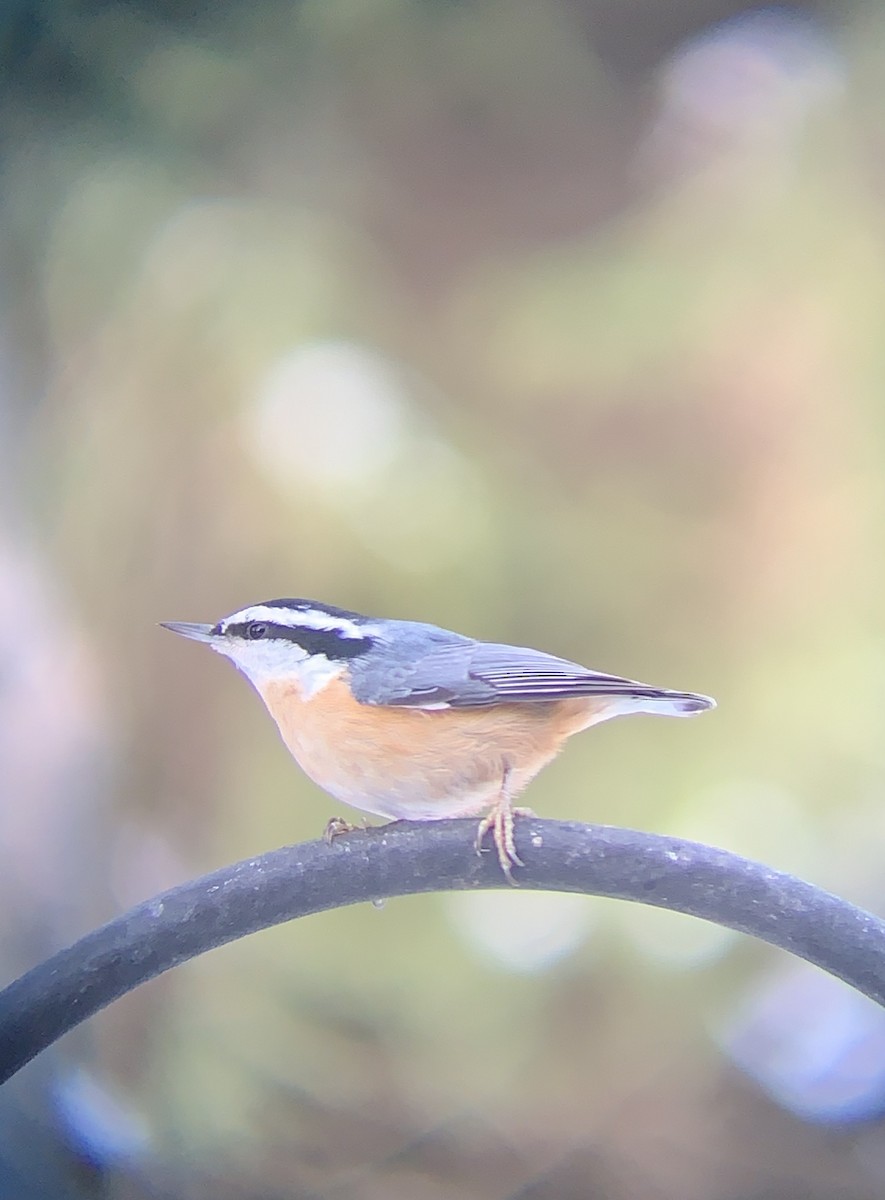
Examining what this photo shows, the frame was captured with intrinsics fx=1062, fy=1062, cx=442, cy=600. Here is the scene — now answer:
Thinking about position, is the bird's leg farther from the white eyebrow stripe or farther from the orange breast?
the white eyebrow stripe

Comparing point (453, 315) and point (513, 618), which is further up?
point (453, 315)

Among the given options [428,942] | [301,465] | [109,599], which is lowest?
[428,942]

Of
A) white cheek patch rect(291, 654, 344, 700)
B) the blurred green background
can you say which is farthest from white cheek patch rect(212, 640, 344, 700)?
the blurred green background

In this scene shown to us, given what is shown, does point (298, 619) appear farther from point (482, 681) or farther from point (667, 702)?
point (667, 702)

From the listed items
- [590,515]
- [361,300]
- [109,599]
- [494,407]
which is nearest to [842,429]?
[590,515]

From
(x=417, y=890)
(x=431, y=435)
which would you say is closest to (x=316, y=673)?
(x=417, y=890)

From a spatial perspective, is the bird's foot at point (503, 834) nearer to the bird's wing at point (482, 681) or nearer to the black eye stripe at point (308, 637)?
the bird's wing at point (482, 681)

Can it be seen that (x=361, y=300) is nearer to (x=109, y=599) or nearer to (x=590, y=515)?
(x=590, y=515)

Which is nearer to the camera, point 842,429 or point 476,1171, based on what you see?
point 476,1171
